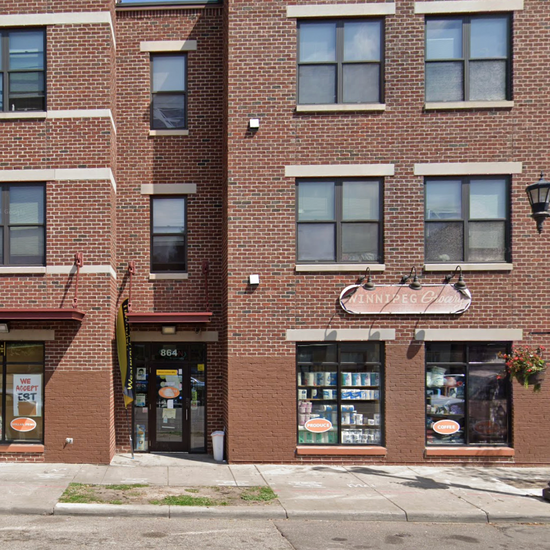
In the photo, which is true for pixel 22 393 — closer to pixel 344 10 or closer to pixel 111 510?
pixel 111 510

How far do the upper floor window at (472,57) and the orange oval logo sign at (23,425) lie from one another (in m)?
10.6

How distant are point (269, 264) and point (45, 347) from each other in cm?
485

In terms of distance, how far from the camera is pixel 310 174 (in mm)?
14008

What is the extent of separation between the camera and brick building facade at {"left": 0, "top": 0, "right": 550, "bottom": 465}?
1380cm

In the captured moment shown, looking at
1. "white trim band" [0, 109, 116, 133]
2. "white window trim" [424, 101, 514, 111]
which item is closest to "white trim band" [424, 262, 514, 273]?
"white window trim" [424, 101, 514, 111]

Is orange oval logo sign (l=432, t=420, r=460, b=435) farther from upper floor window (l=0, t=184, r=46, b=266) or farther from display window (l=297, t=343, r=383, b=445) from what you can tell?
upper floor window (l=0, t=184, r=46, b=266)

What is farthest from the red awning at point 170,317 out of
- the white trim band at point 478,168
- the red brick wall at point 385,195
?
the white trim band at point 478,168

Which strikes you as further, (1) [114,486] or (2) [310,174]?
(2) [310,174]

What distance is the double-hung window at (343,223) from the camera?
14.1 m

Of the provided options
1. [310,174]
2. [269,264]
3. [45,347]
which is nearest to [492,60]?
[310,174]

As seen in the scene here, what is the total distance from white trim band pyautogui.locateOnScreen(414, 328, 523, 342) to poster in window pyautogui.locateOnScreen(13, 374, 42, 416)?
25.7 feet

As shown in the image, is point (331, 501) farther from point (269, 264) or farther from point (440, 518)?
point (269, 264)

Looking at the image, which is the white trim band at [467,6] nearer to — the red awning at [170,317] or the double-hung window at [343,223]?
the double-hung window at [343,223]

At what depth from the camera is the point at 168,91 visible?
593 inches
